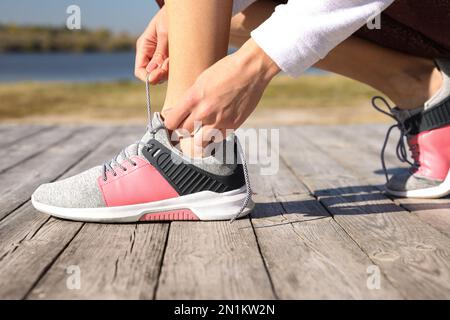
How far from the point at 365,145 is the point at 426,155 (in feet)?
4.04

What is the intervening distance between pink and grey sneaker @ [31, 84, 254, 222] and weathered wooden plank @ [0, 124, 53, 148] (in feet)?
5.39

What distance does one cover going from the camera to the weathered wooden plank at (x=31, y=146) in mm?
2490

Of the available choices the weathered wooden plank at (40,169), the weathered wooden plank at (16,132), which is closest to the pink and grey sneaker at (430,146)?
the weathered wooden plank at (40,169)

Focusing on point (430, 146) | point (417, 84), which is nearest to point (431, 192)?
point (430, 146)

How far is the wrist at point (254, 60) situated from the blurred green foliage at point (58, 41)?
204 feet

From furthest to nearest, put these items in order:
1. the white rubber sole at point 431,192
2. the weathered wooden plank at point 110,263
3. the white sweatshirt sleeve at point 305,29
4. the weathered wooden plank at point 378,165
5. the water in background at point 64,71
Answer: the water in background at point 64,71
the white rubber sole at point 431,192
the weathered wooden plank at point 378,165
the white sweatshirt sleeve at point 305,29
the weathered wooden plank at point 110,263

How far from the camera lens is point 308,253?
3.92ft

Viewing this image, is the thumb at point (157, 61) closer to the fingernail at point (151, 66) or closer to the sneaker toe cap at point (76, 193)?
the fingernail at point (151, 66)

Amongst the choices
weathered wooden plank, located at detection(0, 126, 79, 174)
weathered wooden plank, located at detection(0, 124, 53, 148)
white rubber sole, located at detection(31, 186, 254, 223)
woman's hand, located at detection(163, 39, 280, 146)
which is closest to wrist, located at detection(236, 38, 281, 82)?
woman's hand, located at detection(163, 39, 280, 146)

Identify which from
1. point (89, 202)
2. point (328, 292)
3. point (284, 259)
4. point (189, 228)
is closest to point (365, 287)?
point (328, 292)

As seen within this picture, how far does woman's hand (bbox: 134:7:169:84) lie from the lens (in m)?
1.55

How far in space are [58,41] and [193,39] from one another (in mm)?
69825

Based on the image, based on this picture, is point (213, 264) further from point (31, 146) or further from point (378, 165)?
point (31, 146)

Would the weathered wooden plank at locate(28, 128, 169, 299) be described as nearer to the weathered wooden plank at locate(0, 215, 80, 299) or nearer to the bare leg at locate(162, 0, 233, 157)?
the weathered wooden plank at locate(0, 215, 80, 299)
